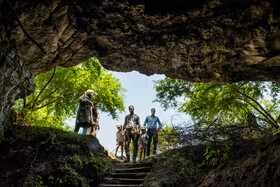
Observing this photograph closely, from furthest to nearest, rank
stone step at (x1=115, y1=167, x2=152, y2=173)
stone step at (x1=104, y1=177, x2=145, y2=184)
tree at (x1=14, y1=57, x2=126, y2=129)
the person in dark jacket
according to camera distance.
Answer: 1. tree at (x1=14, y1=57, x2=126, y2=129)
2. the person in dark jacket
3. stone step at (x1=115, y1=167, x2=152, y2=173)
4. stone step at (x1=104, y1=177, x2=145, y2=184)

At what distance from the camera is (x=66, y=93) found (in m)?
10.6

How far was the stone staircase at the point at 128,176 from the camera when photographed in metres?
6.14

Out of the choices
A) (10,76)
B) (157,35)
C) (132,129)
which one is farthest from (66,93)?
(157,35)

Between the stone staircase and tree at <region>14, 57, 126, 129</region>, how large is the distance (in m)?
3.98

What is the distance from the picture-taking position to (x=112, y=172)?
23.8ft

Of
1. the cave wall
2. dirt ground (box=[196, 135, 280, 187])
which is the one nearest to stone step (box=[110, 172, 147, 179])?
dirt ground (box=[196, 135, 280, 187])

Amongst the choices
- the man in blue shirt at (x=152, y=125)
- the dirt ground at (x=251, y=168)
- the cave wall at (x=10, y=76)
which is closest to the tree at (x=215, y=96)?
the man in blue shirt at (x=152, y=125)

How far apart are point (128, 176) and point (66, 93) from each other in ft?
20.6

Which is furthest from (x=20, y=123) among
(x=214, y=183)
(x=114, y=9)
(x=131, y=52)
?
(x=214, y=183)

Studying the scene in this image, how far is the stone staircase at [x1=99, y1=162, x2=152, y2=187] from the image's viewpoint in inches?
242

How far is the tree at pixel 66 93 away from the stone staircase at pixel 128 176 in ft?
13.0

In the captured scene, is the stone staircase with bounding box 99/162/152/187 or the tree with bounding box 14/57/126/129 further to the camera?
the tree with bounding box 14/57/126/129

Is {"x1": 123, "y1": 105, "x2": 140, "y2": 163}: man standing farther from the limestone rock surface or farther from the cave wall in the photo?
the cave wall

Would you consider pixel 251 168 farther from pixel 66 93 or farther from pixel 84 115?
pixel 66 93
